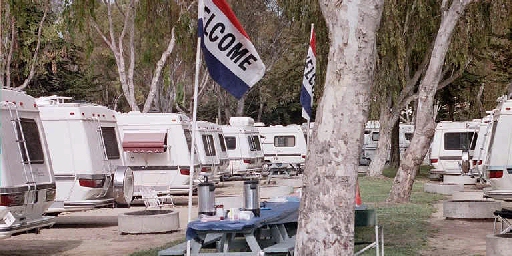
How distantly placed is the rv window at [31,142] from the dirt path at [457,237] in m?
5.25

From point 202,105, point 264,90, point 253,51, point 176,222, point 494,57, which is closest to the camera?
point 253,51

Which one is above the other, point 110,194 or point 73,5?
point 73,5

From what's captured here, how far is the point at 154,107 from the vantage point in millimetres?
40688

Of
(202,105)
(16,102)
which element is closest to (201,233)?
(16,102)

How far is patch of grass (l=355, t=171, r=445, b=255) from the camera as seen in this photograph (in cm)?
1218

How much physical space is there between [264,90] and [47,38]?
20.0 m

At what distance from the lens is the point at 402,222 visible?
50.2 ft

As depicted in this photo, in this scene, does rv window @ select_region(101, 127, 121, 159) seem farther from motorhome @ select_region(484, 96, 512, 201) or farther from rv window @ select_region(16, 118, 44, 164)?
motorhome @ select_region(484, 96, 512, 201)

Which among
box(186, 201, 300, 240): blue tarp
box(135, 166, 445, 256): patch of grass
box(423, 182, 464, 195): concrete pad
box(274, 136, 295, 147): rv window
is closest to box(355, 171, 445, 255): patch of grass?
box(135, 166, 445, 256): patch of grass

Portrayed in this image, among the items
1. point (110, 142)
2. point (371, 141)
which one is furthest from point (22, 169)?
point (371, 141)

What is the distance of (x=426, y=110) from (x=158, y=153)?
597 centimetres

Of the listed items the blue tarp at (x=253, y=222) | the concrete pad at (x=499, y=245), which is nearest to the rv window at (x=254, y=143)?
the blue tarp at (x=253, y=222)

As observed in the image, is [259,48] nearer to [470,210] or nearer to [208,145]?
[208,145]

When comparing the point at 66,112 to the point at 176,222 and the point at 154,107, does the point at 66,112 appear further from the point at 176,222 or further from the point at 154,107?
the point at 154,107
